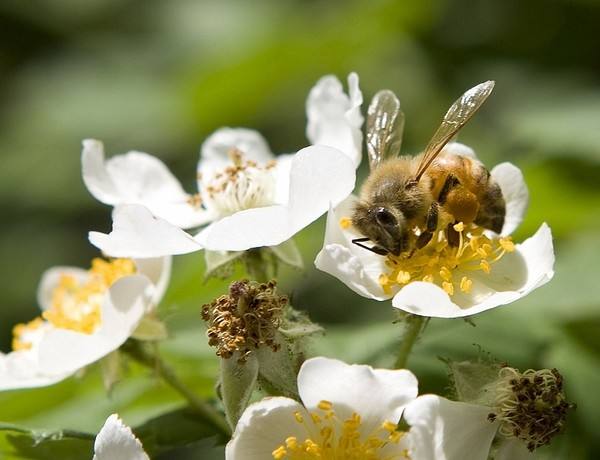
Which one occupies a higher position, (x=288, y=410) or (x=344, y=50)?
(x=288, y=410)

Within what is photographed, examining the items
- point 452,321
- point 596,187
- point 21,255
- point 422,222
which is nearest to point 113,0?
point 21,255

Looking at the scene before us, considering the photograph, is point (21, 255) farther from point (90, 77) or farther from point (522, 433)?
point (522, 433)

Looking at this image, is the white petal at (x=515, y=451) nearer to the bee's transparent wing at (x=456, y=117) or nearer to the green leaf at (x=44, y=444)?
the bee's transparent wing at (x=456, y=117)

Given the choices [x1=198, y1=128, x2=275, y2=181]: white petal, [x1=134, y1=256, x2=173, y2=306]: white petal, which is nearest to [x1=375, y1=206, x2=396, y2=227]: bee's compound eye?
[x1=134, y1=256, x2=173, y2=306]: white petal

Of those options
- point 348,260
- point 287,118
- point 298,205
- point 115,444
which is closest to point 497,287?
point 348,260

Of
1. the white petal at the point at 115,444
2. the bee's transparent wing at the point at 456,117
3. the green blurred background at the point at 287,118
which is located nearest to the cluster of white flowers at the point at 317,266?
the white petal at the point at 115,444

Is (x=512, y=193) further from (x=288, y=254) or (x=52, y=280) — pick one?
(x=52, y=280)
